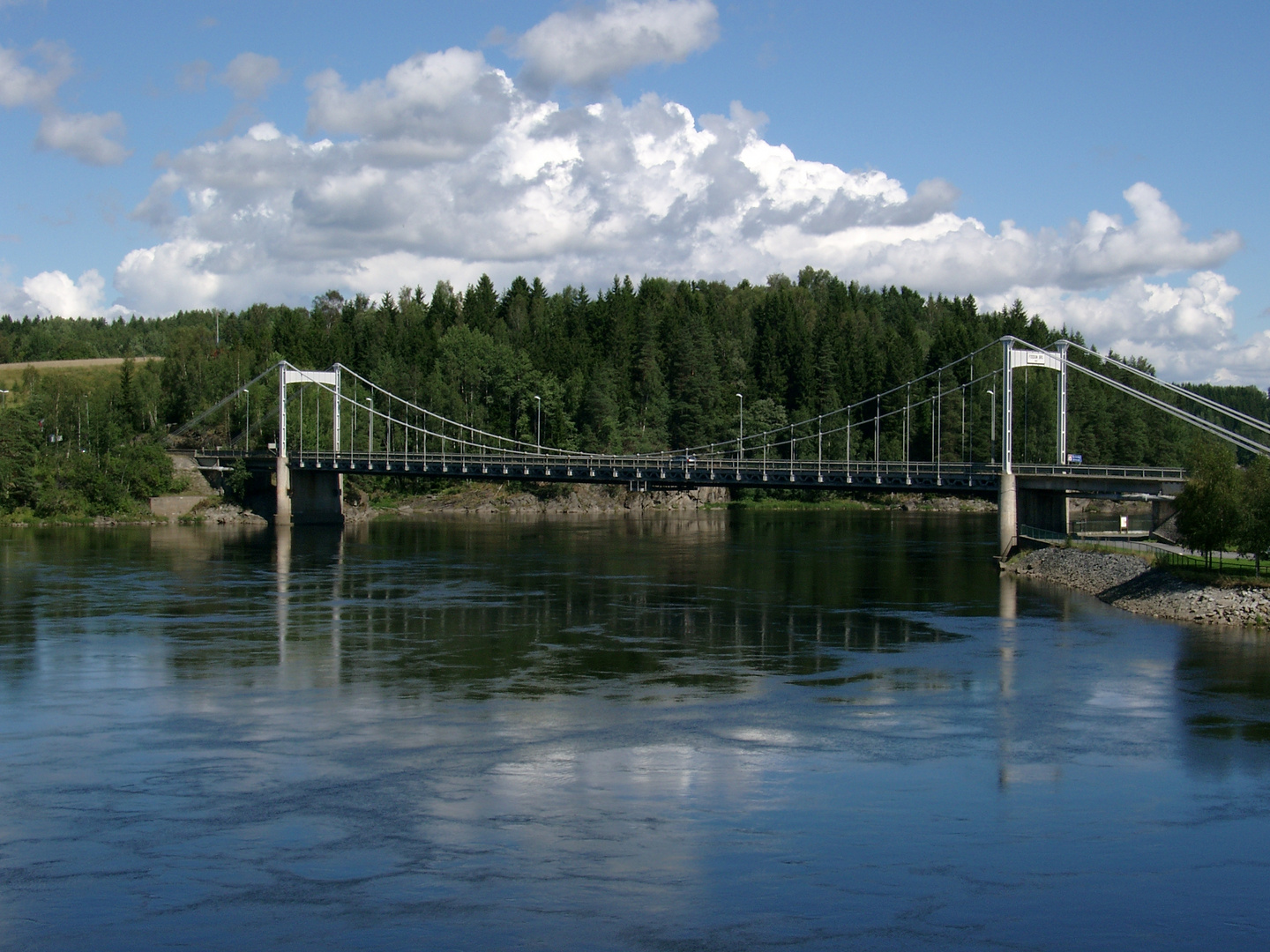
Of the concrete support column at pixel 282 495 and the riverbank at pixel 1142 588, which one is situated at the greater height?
the concrete support column at pixel 282 495

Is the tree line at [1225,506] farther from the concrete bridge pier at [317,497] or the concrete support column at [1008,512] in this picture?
the concrete bridge pier at [317,497]

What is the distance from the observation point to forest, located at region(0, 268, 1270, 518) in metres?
112

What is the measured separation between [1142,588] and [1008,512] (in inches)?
612

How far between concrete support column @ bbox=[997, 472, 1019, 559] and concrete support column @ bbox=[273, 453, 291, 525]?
5663 cm

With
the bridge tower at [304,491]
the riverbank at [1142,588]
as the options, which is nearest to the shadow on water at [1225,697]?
the riverbank at [1142,588]

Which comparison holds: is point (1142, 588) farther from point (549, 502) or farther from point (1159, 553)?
point (549, 502)

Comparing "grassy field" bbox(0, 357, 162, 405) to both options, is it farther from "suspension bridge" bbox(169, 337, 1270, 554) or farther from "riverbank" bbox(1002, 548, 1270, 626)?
"riverbank" bbox(1002, 548, 1270, 626)

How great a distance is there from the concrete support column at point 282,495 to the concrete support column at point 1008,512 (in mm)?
56628

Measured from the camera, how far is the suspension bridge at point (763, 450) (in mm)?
59469

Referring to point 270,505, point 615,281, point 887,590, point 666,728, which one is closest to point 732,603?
point 887,590

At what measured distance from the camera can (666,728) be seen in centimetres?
2500

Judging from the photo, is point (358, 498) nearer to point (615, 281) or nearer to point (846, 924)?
point (615, 281)

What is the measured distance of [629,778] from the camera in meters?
21.3

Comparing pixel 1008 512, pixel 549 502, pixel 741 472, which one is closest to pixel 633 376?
pixel 549 502
